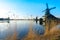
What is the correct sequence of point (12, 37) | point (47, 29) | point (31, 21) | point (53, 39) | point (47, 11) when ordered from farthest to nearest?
point (47, 11) < point (47, 29) < point (31, 21) < point (53, 39) < point (12, 37)

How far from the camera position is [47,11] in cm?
3475

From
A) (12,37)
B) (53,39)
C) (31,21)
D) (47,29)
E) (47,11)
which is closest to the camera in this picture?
(12,37)

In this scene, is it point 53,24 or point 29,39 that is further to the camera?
point 53,24

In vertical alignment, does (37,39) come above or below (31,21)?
below

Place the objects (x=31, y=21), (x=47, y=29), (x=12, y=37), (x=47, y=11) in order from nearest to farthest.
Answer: (x=12, y=37), (x=31, y=21), (x=47, y=29), (x=47, y=11)

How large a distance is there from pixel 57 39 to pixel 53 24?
234 cm

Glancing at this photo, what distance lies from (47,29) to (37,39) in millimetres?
2504

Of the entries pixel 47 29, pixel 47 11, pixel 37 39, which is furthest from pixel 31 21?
pixel 47 11

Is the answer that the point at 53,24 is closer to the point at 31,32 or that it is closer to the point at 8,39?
the point at 31,32

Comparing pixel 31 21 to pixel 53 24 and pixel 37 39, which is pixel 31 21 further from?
pixel 53 24

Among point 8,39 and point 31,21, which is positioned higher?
point 31,21

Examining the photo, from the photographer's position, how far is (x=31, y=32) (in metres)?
6.95

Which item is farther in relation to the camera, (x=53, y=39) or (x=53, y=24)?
(x=53, y=24)

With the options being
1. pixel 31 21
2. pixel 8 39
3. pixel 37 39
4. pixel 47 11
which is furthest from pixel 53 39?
pixel 47 11
